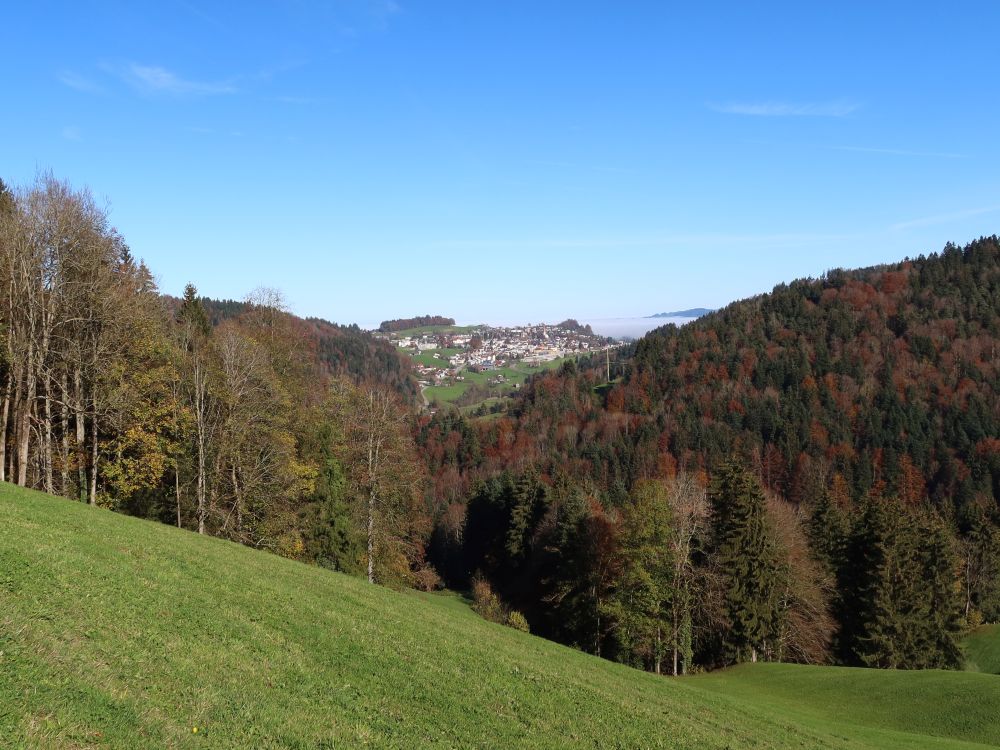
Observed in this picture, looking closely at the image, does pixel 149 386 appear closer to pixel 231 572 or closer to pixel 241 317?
pixel 231 572

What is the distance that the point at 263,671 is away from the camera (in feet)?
38.7

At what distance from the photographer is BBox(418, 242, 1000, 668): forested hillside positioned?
1743 inches

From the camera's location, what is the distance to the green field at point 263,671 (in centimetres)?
880

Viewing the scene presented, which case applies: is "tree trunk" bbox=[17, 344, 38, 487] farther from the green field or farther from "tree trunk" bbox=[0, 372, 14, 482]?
the green field

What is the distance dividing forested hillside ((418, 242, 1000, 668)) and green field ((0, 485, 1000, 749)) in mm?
19700

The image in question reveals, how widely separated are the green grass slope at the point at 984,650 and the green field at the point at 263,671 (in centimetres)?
3860

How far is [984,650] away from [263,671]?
69.8 meters

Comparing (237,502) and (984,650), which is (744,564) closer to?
(237,502)

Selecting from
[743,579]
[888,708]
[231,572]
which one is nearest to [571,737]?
[231,572]

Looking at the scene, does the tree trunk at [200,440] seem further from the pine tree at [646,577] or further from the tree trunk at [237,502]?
the pine tree at [646,577]

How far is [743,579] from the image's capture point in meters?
43.5

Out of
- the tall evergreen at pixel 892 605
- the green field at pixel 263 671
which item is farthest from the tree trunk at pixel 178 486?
the tall evergreen at pixel 892 605

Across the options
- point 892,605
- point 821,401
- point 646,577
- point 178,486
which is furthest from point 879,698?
point 821,401

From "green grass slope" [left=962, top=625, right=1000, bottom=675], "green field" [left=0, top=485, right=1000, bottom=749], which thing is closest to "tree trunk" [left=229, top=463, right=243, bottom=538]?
"green field" [left=0, top=485, right=1000, bottom=749]
